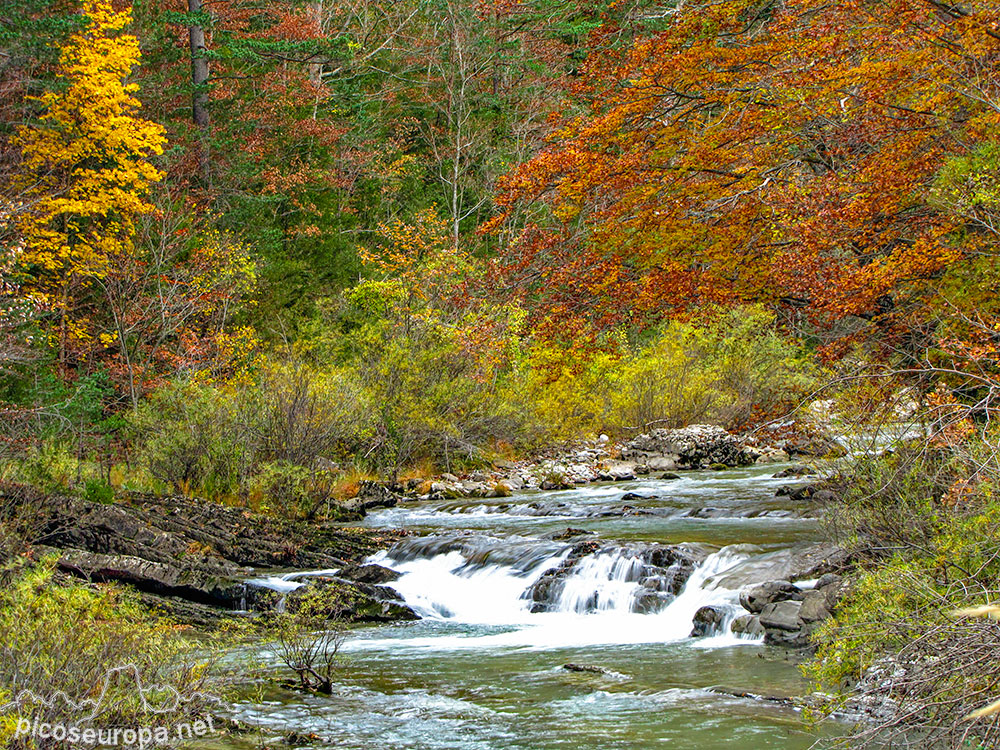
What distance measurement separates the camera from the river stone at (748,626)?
958 cm

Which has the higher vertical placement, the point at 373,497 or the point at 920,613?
the point at 920,613

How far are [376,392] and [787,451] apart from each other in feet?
32.9

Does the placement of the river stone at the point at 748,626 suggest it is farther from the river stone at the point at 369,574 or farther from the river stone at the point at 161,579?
the river stone at the point at 161,579

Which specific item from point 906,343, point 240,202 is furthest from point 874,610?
point 240,202

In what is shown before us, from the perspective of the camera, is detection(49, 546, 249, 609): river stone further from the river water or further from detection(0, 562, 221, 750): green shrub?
detection(0, 562, 221, 750): green shrub

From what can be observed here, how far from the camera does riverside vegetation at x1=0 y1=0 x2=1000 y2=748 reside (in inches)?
283

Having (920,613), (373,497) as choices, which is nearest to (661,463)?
(373,497)

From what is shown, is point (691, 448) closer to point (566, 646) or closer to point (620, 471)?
point (620, 471)

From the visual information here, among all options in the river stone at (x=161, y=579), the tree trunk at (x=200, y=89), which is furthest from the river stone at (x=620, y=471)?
the tree trunk at (x=200, y=89)

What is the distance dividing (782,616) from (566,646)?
2.12 metres

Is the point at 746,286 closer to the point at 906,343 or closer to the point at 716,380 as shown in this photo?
the point at 906,343

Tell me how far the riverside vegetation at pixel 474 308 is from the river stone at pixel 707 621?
4 centimetres

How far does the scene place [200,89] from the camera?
2889cm

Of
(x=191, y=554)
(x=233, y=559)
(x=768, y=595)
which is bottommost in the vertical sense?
(x=768, y=595)
